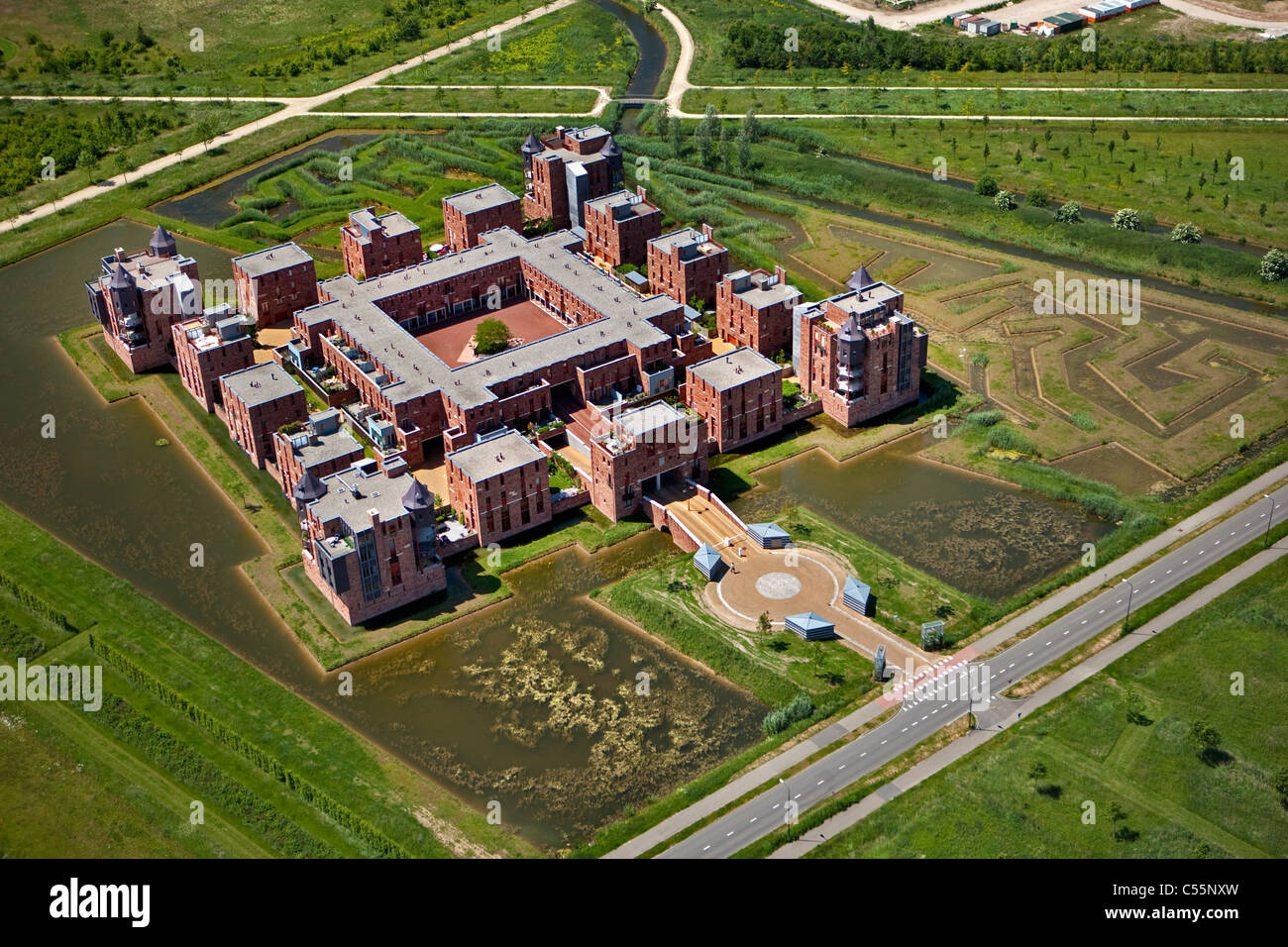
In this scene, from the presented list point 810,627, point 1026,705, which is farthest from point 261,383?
point 1026,705

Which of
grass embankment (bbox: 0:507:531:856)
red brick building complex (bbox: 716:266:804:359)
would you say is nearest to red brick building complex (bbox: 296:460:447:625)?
grass embankment (bbox: 0:507:531:856)

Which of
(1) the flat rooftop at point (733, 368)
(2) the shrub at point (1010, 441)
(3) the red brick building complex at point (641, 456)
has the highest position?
(1) the flat rooftop at point (733, 368)

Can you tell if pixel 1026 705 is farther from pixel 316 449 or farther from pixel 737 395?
pixel 316 449

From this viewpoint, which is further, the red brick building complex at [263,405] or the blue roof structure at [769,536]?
the red brick building complex at [263,405]

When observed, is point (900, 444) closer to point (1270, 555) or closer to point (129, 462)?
point (1270, 555)

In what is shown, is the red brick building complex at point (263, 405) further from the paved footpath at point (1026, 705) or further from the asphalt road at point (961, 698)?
the paved footpath at point (1026, 705)

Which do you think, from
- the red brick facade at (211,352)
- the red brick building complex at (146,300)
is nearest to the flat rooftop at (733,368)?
the red brick facade at (211,352)
